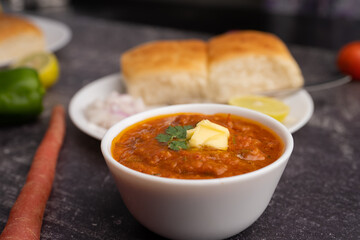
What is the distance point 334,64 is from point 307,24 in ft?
7.74

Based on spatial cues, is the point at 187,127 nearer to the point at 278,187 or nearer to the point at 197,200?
the point at 197,200

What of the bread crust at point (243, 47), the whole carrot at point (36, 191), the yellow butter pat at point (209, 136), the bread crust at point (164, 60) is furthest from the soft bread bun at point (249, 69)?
the yellow butter pat at point (209, 136)

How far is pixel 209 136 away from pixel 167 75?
1311 mm

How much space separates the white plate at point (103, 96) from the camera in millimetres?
2367

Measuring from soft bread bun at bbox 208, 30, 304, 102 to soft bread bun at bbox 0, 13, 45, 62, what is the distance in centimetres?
173

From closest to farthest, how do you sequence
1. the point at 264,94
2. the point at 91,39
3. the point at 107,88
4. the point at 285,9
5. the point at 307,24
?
the point at 264,94 → the point at 107,88 → the point at 91,39 → the point at 307,24 → the point at 285,9

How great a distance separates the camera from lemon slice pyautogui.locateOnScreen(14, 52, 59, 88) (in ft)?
10.5

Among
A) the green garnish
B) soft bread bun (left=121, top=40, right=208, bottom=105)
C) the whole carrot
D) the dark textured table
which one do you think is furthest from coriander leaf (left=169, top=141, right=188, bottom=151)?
soft bread bun (left=121, top=40, right=208, bottom=105)

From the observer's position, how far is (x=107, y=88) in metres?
3.07

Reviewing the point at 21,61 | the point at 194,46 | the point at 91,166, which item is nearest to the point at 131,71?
the point at 194,46

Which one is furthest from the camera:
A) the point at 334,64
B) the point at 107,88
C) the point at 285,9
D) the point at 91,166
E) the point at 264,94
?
the point at 285,9

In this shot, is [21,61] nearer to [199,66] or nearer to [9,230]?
[199,66]

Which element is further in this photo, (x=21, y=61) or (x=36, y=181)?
(x=21, y=61)

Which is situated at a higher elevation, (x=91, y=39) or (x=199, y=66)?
(x=199, y=66)
